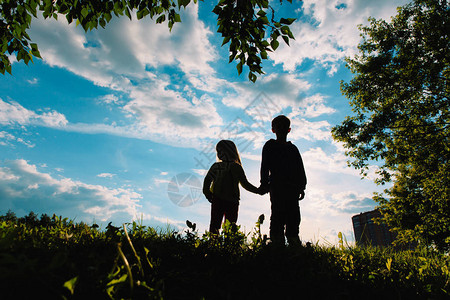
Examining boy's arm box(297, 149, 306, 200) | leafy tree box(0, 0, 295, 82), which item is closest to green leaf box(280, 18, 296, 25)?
leafy tree box(0, 0, 295, 82)

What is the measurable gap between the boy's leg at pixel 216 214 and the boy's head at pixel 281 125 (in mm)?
1862

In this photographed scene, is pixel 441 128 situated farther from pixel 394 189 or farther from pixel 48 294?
pixel 48 294

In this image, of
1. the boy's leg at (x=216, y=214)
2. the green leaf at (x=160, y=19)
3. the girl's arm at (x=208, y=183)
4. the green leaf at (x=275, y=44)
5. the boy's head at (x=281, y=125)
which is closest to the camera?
the green leaf at (x=275, y=44)

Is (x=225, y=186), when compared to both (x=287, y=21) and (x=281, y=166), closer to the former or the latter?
(x=281, y=166)

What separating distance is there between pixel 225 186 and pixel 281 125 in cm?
169

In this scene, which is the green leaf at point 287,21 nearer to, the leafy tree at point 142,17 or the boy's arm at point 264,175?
the leafy tree at point 142,17

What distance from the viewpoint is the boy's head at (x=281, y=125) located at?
15.8ft

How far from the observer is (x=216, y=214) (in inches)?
198

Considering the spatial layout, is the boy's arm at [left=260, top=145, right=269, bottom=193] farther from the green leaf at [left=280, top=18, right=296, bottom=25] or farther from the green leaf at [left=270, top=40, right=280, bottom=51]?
the green leaf at [left=280, top=18, right=296, bottom=25]

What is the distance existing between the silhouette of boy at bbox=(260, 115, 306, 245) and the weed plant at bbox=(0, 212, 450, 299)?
162 cm

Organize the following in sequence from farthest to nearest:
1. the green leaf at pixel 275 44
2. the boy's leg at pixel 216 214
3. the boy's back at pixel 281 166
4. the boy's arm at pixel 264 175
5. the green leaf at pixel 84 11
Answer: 1. the boy's leg at pixel 216 214
2. the green leaf at pixel 84 11
3. the boy's arm at pixel 264 175
4. the boy's back at pixel 281 166
5. the green leaf at pixel 275 44

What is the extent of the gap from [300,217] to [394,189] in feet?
57.3

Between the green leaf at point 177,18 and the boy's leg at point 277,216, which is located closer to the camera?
the boy's leg at point 277,216

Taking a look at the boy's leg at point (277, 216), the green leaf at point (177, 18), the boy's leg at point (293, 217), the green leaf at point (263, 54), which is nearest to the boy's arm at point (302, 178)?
the boy's leg at point (293, 217)
